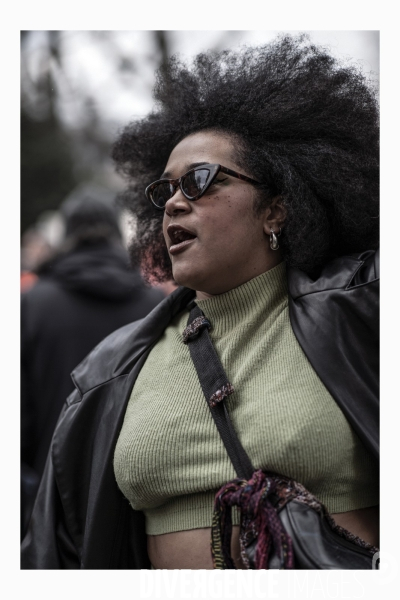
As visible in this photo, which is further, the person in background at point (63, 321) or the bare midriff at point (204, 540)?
the person in background at point (63, 321)

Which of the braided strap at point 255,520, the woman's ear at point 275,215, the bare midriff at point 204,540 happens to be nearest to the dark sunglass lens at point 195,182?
the woman's ear at point 275,215

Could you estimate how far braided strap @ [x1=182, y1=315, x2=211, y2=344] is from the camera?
253 cm

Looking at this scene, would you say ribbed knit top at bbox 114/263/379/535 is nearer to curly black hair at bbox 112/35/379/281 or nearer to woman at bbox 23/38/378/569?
woman at bbox 23/38/378/569

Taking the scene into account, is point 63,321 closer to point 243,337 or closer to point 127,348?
point 127,348

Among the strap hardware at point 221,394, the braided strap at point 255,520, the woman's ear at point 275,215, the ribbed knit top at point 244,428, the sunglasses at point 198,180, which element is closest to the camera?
the braided strap at point 255,520

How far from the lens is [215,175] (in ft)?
8.09

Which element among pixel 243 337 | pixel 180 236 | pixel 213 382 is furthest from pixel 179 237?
pixel 213 382

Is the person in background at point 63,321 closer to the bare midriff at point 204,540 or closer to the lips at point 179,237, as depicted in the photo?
the lips at point 179,237

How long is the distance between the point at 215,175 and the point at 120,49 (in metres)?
1.72

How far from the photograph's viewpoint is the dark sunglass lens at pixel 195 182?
247 cm

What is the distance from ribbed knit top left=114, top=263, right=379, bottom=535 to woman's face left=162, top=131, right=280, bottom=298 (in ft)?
0.24

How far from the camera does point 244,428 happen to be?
2199 millimetres

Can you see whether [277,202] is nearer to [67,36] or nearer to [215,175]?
[215,175]

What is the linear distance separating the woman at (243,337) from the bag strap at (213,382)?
31 mm
